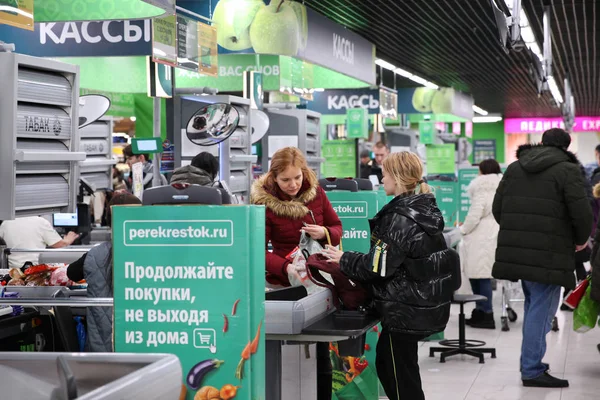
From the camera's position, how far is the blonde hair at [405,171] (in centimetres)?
453

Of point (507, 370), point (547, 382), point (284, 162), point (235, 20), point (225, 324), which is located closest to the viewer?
point (225, 324)

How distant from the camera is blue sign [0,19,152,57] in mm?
8375

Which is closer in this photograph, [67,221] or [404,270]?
[404,270]

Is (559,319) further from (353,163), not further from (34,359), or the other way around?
(34,359)

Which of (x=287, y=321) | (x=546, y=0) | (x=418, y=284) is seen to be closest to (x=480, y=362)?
(x=418, y=284)

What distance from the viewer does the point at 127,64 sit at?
11.9m

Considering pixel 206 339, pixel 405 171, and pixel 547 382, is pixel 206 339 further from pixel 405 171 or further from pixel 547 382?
pixel 547 382

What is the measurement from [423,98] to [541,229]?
46.0ft

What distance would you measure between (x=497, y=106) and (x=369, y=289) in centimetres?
2750

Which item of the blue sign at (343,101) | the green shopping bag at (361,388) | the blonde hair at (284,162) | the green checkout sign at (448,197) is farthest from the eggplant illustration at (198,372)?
the blue sign at (343,101)

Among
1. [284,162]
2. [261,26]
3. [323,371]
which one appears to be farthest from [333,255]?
[261,26]

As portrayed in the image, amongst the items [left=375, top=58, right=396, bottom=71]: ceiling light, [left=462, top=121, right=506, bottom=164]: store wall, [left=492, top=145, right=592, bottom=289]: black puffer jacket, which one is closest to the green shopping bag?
[left=492, top=145, right=592, bottom=289]: black puffer jacket

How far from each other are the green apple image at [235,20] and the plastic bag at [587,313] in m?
4.13

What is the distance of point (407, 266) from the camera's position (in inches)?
173
